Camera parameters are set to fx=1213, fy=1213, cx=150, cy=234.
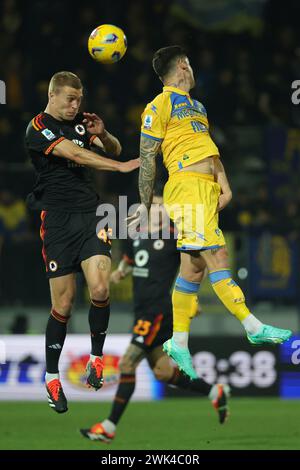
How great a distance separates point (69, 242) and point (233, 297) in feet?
4.62

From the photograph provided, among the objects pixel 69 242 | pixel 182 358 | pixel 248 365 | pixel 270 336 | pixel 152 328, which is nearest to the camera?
pixel 270 336

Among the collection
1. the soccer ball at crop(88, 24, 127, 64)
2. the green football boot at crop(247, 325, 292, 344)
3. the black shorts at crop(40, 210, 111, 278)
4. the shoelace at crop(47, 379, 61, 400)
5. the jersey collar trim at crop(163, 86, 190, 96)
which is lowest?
the shoelace at crop(47, 379, 61, 400)

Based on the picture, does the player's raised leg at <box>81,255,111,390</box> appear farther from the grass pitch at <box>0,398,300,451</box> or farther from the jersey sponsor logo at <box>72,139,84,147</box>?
the grass pitch at <box>0,398,300,451</box>

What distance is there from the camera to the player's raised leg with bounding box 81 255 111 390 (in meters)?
9.39

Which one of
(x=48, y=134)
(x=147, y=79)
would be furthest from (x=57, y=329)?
(x=147, y=79)

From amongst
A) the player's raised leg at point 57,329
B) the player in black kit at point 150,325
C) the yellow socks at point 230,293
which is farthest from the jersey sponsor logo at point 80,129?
the player in black kit at point 150,325

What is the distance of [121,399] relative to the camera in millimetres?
12680

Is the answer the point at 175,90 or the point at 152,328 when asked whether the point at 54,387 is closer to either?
the point at 175,90

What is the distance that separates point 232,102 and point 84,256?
1024 cm

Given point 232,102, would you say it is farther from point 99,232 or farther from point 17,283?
point 99,232

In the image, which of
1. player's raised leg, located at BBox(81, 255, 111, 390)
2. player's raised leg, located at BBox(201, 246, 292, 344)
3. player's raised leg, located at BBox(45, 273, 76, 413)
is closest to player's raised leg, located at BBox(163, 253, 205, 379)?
player's raised leg, located at BBox(201, 246, 292, 344)

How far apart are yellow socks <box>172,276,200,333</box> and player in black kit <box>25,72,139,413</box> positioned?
55cm

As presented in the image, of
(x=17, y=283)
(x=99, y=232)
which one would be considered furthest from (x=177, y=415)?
(x=99, y=232)
